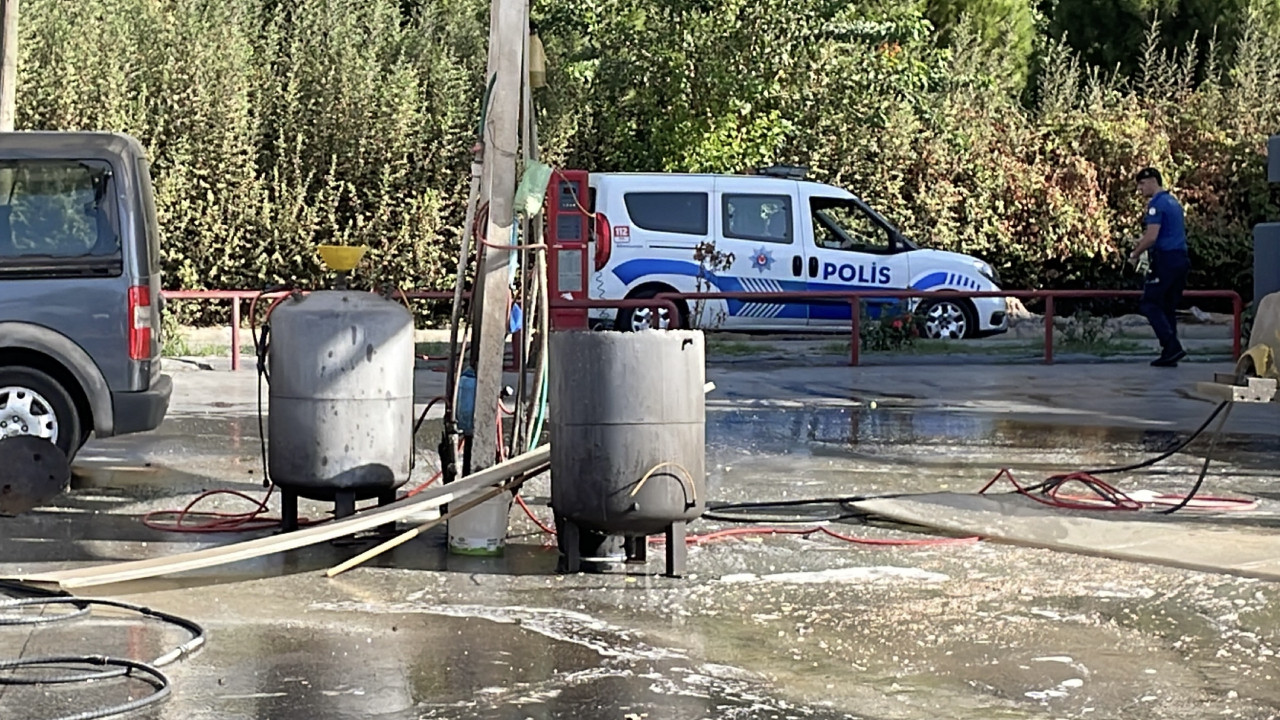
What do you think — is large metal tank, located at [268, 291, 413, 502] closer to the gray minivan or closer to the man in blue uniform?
the gray minivan

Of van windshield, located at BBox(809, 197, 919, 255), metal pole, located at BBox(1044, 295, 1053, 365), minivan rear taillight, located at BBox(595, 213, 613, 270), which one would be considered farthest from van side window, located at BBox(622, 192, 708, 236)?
minivan rear taillight, located at BBox(595, 213, 613, 270)

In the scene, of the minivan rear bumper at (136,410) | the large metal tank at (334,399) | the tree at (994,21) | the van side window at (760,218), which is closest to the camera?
the large metal tank at (334,399)

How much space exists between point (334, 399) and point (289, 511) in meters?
0.65

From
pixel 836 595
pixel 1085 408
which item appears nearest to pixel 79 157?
pixel 836 595

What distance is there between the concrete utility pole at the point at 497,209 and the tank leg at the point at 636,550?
84 cm

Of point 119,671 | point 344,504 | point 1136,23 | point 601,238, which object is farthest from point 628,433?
point 1136,23

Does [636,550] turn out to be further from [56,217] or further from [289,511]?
[56,217]

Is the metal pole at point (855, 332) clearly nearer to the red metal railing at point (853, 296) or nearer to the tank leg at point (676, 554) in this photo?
the red metal railing at point (853, 296)

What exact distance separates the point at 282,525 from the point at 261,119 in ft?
49.2

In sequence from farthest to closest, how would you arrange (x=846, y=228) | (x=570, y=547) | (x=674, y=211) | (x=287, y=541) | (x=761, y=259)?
(x=846, y=228), (x=761, y=259), (x=674, y=211), (x=570, y=547), (x=287, y=541)

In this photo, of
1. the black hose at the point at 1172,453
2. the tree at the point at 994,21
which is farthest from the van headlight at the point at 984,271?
the black hose at the point at 1172,453

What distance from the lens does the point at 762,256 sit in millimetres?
20391

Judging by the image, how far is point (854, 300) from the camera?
59.6 feet

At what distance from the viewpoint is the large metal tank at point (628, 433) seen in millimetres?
7582
